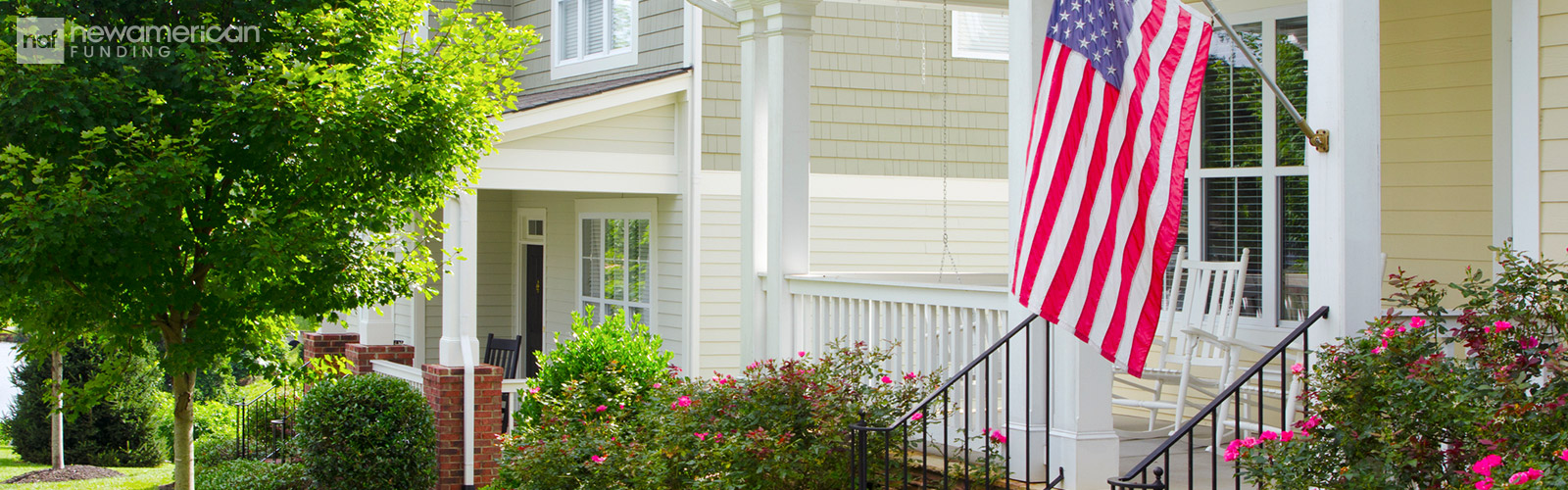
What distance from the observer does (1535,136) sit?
14.9 feet

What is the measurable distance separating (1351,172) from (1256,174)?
10.6 ft

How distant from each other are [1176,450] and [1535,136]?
7.50 feet

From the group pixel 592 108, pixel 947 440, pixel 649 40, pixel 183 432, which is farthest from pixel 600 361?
pixel 947 440

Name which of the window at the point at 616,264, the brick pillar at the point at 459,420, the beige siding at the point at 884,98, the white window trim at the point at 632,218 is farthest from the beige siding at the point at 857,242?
the brick pillar at the point at 459,420

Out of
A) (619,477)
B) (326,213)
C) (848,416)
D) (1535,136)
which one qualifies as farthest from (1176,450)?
(326,213)

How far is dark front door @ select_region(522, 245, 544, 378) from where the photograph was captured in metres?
14.8

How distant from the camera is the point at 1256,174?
7477 millimetres

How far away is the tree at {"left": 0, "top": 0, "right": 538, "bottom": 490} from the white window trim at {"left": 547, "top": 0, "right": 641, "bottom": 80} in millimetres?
5306

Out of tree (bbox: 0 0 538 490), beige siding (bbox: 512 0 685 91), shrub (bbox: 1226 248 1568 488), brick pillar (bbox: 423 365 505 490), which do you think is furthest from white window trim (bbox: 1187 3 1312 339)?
brick pillar (bbox: 423 365 505 490)

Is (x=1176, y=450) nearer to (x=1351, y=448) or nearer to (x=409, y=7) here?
(x=1351, y=448)

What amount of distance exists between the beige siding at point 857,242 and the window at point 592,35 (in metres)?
2.19

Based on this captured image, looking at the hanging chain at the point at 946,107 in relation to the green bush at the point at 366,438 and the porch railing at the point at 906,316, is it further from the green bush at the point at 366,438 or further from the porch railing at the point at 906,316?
the green bush at the point at 366,438

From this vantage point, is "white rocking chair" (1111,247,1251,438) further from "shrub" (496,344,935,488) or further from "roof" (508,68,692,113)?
"roof" (508,68,692,113)

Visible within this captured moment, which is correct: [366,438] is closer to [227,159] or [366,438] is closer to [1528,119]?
[227,159]
